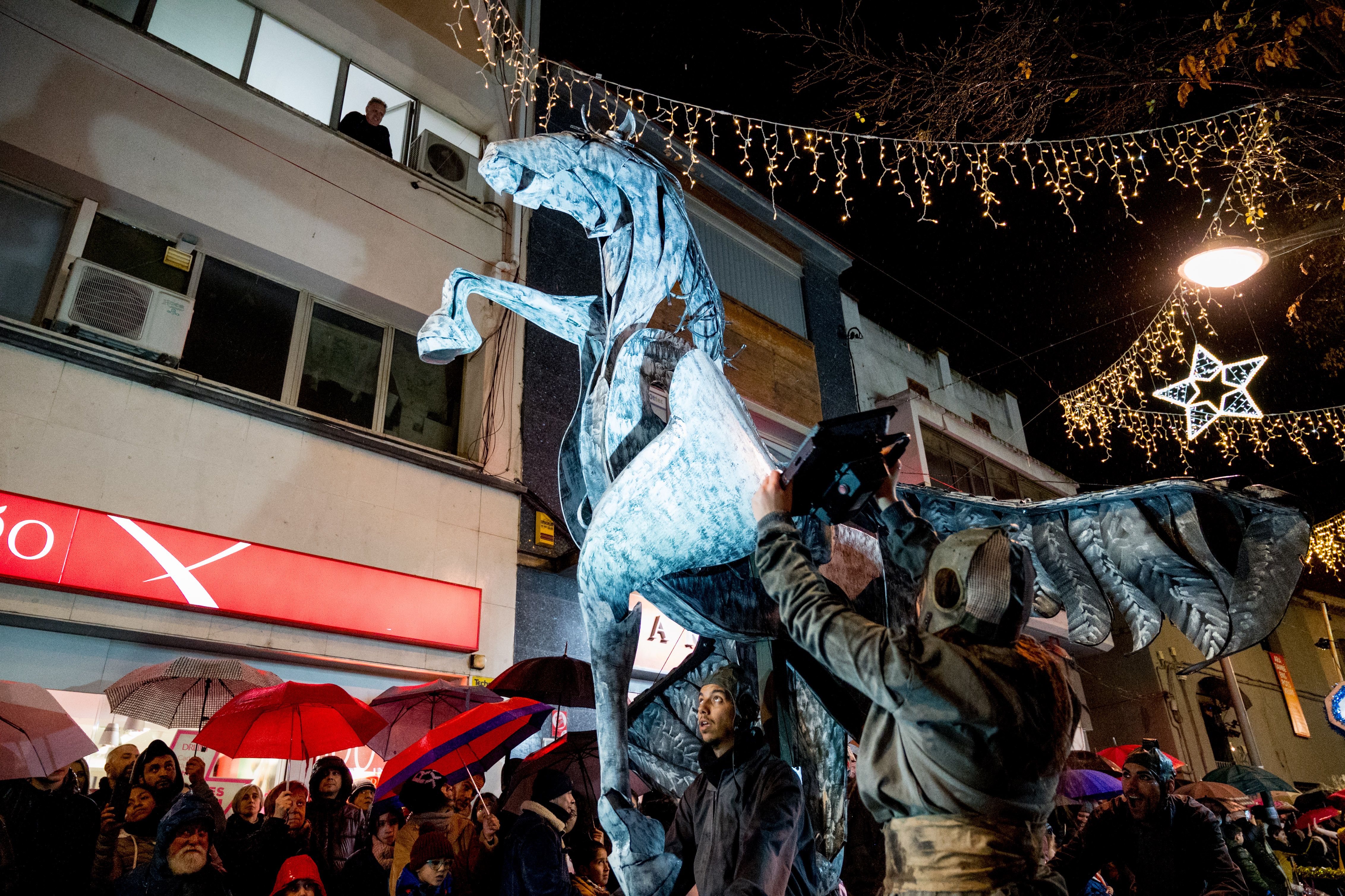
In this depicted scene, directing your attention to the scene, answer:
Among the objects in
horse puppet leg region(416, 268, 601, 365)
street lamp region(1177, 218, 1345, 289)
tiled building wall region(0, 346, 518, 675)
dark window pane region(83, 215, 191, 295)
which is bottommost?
horse puppet leg region(416, 268, 601, 365)

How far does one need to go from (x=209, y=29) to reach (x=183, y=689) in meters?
7.56

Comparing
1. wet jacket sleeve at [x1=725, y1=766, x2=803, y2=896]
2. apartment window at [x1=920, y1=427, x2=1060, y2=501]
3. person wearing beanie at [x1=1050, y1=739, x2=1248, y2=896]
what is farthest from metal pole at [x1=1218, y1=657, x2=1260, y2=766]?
wet jacket sleeve at [x1=725, y1=766, x2=803, y2=896]

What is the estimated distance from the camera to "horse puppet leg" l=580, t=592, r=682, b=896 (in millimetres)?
2682

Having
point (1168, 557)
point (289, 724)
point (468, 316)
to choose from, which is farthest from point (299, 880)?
point (1168, 557)

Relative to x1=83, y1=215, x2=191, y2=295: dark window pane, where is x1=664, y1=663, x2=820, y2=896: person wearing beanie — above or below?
below

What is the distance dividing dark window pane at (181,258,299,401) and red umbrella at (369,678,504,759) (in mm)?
4085

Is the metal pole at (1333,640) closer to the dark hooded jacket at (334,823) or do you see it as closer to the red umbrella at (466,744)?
the red umbrella at (466,744)

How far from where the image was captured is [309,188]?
10.5 m

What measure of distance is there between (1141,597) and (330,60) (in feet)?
38.1

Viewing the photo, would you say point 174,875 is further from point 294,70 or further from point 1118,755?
point 1118,755

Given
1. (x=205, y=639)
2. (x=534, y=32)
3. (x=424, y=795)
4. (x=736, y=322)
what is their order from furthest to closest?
(x=736, y=322)
(x=534, y=32)
(x=205, y=639)
(x=424, y=795)

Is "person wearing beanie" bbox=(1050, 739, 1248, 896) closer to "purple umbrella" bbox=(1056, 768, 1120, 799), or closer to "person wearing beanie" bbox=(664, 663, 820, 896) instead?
"person wearing beanie" bbox=(664, 663, 820, 896)

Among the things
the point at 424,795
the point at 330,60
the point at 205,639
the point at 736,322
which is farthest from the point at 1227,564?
the point at 736,322

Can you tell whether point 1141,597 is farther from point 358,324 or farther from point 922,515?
point 358,324
